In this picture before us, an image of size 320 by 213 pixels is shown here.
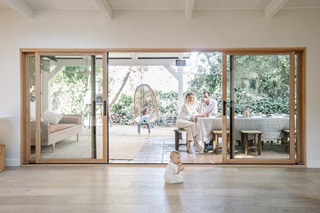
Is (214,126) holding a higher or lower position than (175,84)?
lower

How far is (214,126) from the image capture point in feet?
19.9

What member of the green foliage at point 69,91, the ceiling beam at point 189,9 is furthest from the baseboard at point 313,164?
the green foliage at point 69,91

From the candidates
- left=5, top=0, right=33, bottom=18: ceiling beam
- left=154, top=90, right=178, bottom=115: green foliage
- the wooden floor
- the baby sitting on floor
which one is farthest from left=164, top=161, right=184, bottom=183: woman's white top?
left=154, top=90, right=178, bottom=115: green foliage

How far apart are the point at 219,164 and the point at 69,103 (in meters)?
2.84

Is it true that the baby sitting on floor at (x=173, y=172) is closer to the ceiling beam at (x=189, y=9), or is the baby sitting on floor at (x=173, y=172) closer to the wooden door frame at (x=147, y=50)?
the wooden door frame at (x=147, y=50)

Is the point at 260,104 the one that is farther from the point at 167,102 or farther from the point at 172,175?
the point at 167,102

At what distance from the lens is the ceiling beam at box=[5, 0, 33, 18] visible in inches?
165

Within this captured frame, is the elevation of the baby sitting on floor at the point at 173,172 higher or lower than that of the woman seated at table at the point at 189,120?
lower

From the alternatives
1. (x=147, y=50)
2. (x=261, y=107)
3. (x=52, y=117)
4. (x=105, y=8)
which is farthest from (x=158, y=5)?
(x=52, y=117)

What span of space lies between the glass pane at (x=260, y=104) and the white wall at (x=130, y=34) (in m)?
0.34

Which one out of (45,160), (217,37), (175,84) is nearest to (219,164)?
(217,37)

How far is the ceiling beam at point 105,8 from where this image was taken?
4094 millimetres

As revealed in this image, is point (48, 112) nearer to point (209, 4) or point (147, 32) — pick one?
point (147, 32)

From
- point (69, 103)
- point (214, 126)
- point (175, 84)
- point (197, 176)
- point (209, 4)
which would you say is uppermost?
point (209, 4)
